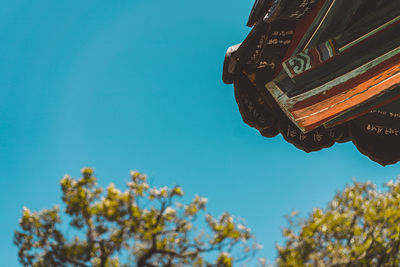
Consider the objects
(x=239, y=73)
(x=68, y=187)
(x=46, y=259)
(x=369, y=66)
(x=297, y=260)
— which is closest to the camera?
(x=369, y=66)

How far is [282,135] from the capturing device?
4.93 meters

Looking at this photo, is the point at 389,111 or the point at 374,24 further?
the point at 389,111

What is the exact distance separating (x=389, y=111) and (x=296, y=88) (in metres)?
1.35

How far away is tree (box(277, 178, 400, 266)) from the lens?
615 inches

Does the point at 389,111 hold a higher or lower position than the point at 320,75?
lower

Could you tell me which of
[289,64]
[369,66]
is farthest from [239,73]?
[369,66]

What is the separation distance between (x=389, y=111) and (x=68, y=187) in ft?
35.2

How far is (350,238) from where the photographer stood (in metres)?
16.7

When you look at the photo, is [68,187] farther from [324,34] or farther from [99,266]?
[324,34]

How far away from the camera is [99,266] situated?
11641mm

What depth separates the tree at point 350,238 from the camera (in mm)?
15633

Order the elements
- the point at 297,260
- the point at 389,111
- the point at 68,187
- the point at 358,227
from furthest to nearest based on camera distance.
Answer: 1. the point at 358,227
2. the point at 297,260
3. the point at 68,187
4. the point at 389,111

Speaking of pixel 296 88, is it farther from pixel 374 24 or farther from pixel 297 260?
pixel 297 260

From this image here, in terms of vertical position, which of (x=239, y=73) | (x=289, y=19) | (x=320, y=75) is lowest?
(x=320, y=75)
